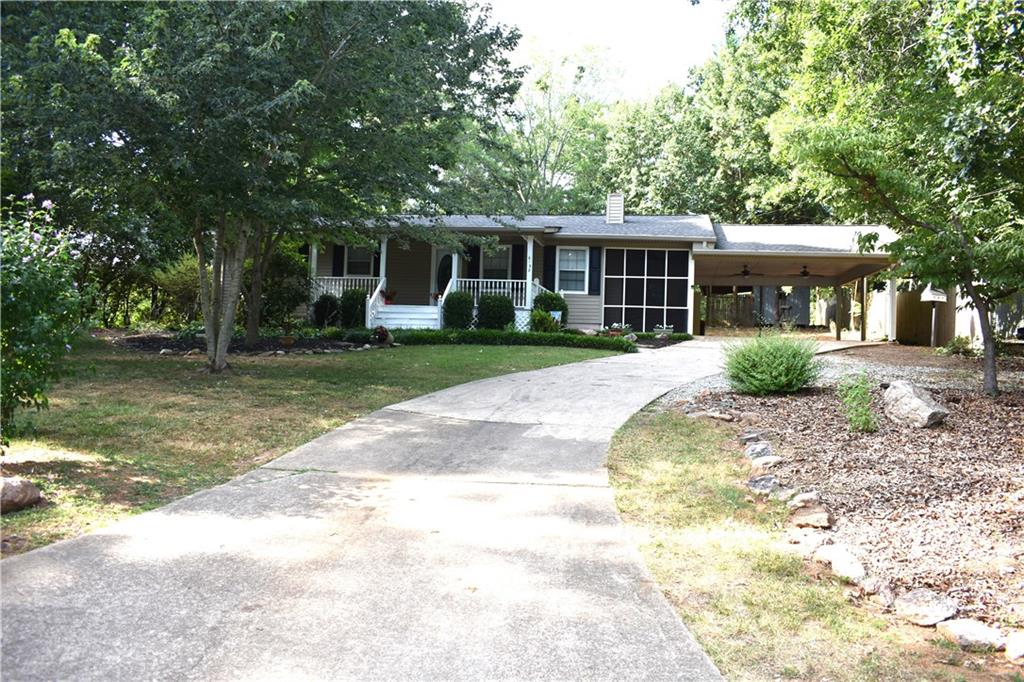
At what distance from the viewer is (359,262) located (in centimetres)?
2189

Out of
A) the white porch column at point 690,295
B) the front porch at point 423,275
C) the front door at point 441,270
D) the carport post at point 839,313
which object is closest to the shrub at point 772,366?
the front porch at point 423,275

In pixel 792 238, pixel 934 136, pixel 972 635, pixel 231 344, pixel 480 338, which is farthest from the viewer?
pixel 792 238

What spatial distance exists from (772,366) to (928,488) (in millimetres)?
3725

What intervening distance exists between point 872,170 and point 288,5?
23.3 feet

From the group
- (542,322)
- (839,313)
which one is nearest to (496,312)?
(542,322)

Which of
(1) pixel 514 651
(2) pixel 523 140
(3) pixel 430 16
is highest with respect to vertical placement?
(2) pixel 523 140

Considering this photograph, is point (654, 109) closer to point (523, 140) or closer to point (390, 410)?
point (523, 140)

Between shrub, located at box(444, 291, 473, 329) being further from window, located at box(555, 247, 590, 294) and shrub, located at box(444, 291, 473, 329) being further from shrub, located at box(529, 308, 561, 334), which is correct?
window, located at box(555, 247, 590, 294)

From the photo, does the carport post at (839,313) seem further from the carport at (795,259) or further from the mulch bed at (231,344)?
the mulch bed at (231,344)

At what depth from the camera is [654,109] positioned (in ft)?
110

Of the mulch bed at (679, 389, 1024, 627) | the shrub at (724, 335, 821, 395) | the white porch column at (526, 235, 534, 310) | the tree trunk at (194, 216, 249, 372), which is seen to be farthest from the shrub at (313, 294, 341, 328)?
the mulch bed at (679, 389, 1024, 627)

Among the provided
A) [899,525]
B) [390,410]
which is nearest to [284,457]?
[390,410]

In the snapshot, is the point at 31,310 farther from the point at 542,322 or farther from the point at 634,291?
the point at 634,291

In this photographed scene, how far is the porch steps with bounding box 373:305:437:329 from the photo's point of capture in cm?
1898
